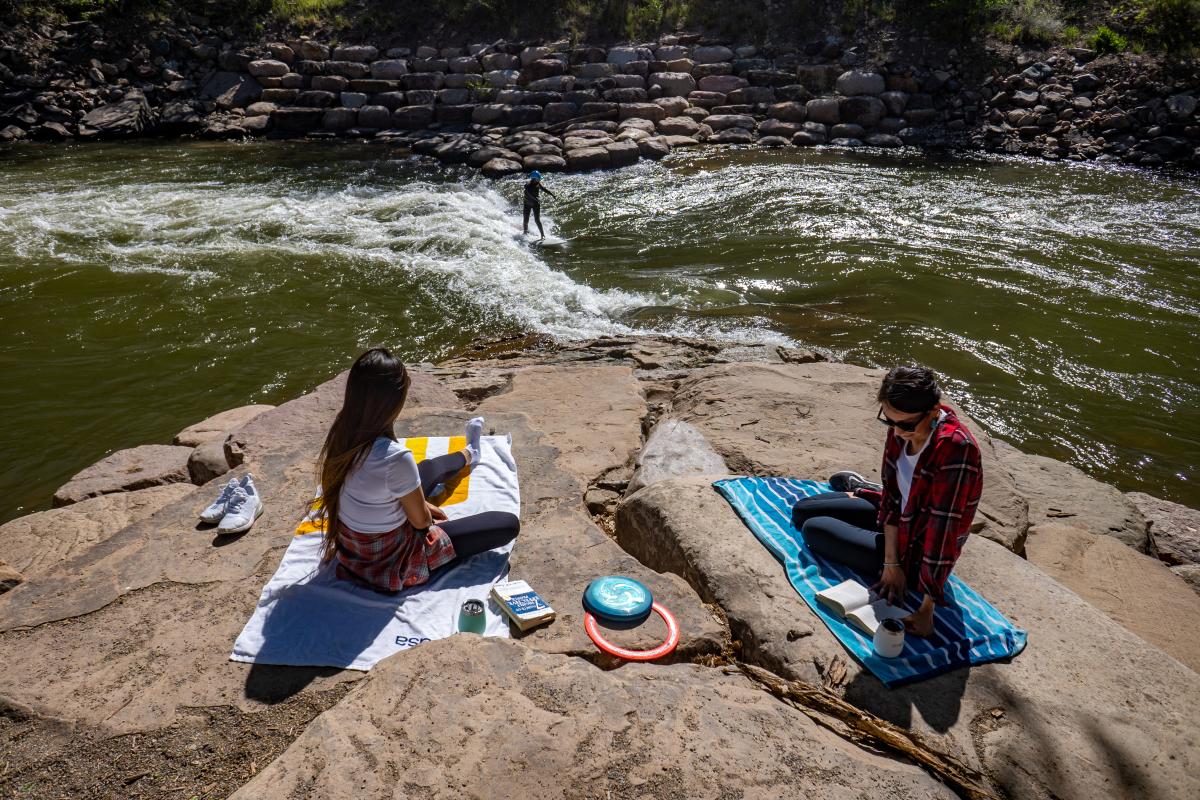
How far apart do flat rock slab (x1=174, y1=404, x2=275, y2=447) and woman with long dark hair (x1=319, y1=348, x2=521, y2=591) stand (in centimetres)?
277

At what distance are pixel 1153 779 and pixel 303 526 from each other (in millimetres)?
3901

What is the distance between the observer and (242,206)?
12.1 metres

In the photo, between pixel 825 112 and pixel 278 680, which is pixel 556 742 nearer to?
pixel 278 680

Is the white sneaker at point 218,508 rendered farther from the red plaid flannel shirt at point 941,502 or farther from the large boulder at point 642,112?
the large boulder at point 642,112

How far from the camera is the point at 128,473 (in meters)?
5.19

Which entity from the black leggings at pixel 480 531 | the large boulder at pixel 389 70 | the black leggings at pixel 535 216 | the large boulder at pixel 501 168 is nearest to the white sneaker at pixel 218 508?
the black leggings at pixel 480 531

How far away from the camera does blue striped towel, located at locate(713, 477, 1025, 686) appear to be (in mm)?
2922

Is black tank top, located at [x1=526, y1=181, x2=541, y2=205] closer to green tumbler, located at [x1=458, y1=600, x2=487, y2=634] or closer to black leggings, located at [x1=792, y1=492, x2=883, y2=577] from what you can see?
black leggings, located at [x1=792, y1=492, x2=883, y2=577]

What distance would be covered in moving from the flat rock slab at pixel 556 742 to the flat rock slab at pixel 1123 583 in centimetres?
231

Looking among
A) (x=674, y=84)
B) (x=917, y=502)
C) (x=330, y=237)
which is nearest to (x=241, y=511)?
(x=917, y=502)

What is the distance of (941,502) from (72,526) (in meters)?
4.76

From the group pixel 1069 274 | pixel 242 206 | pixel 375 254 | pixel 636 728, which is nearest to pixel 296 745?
pixel 636 728

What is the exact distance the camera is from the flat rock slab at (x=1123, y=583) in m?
3.84

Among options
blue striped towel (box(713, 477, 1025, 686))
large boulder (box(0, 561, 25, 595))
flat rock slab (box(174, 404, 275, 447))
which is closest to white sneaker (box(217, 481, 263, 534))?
large boulder (box(0, 561, 25, 595))
